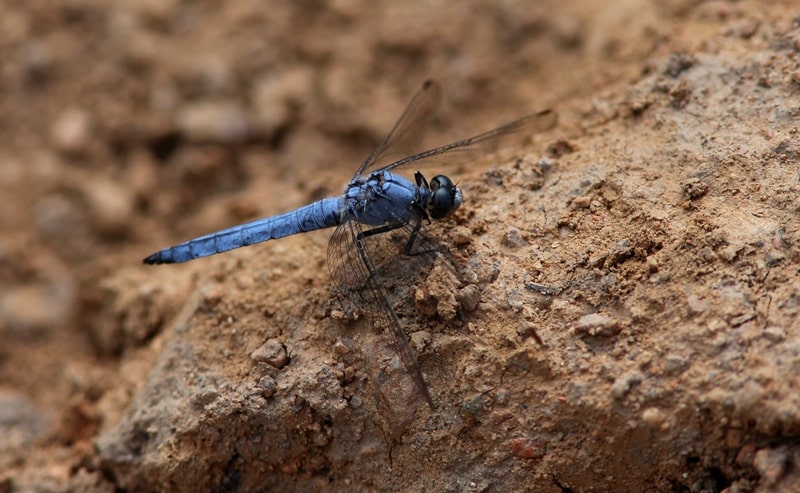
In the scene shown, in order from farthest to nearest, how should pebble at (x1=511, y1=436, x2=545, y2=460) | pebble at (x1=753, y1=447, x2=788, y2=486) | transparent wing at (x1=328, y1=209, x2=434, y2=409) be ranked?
transparent wing at (x1=328, y1=209, x2=434, y2=409), pebble at (x1=511, y1=436, x2=545, y2=460), pebble at (x1=753, y1=447, x2=788, y2=486)

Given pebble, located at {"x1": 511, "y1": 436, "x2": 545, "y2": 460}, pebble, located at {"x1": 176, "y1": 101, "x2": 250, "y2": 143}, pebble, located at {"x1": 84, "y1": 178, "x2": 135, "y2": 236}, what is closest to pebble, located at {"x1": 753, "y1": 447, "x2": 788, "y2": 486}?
pebble, located at {"x1": 511, "y1": 436, "x2": 545, "y2": 460}

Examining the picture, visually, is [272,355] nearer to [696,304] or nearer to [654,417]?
[654,417]

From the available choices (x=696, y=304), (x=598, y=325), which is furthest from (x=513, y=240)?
(x=696, y=304)

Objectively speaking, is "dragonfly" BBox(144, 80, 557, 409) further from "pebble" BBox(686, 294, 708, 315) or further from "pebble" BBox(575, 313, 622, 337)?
"pebble" BBox(686, 294, 708, 315)

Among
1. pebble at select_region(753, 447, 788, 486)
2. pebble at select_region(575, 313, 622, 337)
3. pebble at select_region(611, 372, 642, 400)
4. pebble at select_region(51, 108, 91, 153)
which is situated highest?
pebble at select_region(51, 108, 91, 153)

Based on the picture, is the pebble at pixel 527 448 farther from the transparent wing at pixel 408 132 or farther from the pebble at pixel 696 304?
the transparent wing at pixel 408 132

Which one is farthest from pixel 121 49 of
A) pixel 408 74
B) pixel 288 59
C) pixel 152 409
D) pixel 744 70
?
pixel 744 70

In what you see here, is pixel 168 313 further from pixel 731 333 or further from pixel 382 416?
pixel 731 333

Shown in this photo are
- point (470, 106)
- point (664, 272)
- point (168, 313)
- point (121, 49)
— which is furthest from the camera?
point (121, 49)
